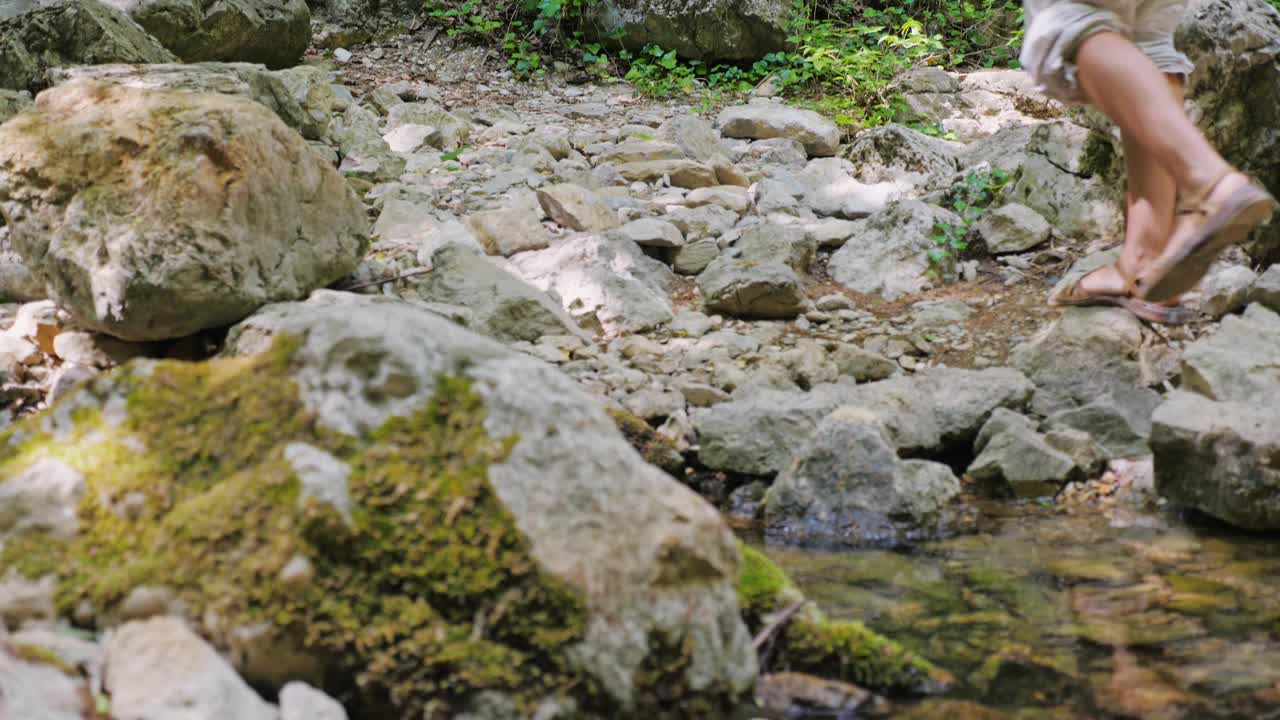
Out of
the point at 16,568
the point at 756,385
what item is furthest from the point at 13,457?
the point at 756,385

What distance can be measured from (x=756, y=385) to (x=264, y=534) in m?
2.62

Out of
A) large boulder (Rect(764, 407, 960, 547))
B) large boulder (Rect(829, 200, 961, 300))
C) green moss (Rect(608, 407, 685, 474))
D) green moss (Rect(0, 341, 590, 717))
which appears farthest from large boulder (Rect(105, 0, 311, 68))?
green moss (Rect(0, 341, 590, 717))

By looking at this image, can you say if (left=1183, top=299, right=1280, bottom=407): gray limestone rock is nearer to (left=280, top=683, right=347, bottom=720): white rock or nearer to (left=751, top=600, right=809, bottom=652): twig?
(left=751, top=600, right=809, bottom=652): twig

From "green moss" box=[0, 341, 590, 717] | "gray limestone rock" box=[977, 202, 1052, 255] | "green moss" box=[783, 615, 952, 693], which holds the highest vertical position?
"green moss" box=[0, 341, 590, 717]

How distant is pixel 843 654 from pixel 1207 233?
1.50m

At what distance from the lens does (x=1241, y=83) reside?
488cm

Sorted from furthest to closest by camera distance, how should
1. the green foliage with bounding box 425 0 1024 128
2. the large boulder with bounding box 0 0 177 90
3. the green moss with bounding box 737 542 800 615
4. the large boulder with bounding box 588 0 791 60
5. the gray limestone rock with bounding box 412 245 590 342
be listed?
the large boulder with bounding box 588 0 791 60 → the green foliage with bounding box 425 0 1024 128 → the large boulder with bounding box 0 0 177 90 → the gray limestone rock with bounding box 412 245 590 342 → the green moss with bounding box 737 542 800 615

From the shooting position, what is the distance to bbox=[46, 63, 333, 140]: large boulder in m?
4.89

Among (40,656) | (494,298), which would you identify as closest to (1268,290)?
(494,298)

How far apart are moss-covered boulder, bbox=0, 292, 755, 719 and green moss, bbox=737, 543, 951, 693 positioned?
198 mm

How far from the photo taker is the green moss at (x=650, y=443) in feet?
11.7

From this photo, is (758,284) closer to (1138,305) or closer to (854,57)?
(1138,305)

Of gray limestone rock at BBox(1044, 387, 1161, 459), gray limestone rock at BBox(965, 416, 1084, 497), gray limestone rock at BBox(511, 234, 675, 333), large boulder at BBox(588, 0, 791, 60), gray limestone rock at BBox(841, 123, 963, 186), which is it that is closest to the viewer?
gray limestone rock at BBox(965, 416, 1084, 497)

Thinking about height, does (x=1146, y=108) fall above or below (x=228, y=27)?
above
